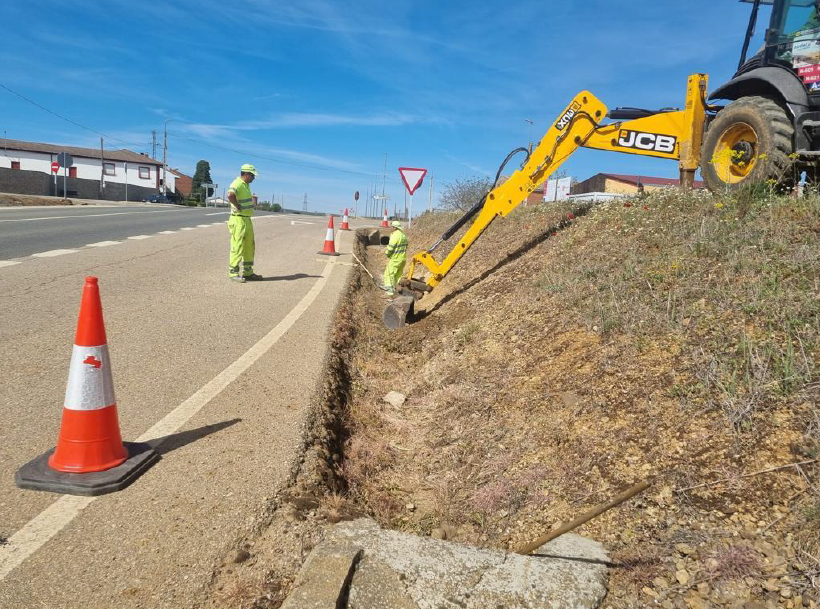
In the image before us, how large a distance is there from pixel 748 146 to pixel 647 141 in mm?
1097

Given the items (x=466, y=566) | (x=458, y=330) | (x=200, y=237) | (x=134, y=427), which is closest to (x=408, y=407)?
(x=458, y=330)

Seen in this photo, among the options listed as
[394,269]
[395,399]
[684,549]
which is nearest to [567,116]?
[394,269]

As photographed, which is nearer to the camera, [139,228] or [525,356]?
[525,356]

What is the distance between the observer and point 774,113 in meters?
6.03

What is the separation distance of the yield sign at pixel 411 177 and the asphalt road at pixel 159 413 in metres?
7.97

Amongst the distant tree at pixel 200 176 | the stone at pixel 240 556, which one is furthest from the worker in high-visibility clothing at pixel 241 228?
the distant tree at pixel 200 176

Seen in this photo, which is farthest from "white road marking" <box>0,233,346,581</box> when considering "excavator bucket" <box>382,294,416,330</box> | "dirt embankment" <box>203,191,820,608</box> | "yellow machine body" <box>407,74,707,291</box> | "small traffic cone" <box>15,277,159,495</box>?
"yellow machine body" <box>407,74,707,291</box>

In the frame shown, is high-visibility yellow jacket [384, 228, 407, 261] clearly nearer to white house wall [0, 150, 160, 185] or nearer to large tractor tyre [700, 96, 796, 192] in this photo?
large tractor tyre [700, 96, 796, 192]

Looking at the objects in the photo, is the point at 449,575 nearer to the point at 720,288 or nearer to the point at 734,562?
the point at 734,562

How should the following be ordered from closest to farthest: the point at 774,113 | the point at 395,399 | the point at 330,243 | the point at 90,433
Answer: the point at 90,433, the point at 395,399, the point at 774,113, the point at 330,243

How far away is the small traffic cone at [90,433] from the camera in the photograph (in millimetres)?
2660

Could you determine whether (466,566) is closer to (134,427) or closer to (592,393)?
(592,393)

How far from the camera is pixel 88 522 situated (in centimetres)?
240

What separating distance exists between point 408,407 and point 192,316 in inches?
108
